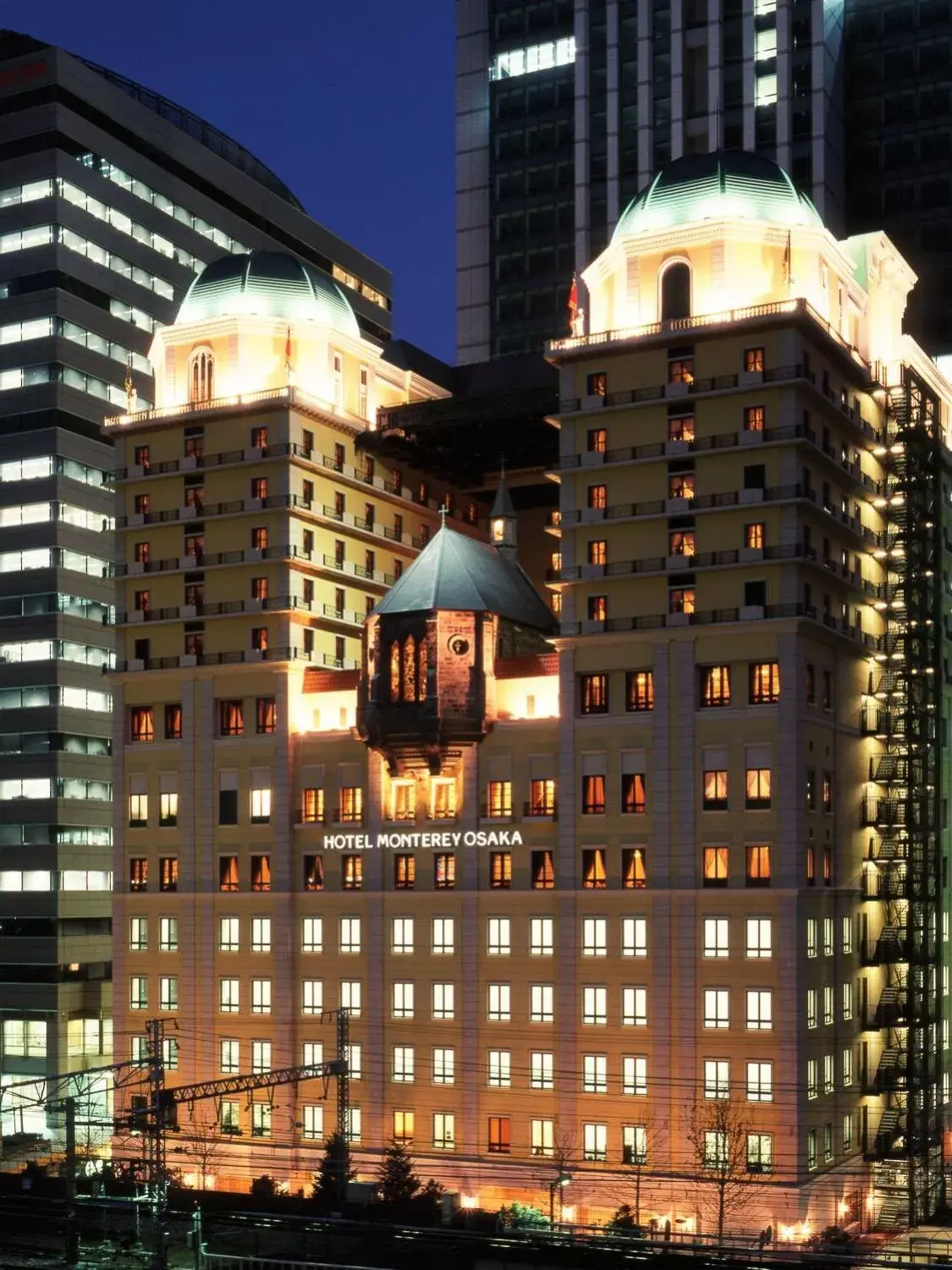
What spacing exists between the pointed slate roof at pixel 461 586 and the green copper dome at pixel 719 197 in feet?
79.9

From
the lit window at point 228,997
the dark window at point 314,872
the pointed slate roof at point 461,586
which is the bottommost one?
the lit window at point 228,997

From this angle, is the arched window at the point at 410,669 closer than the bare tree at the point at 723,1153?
No

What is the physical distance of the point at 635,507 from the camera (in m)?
128

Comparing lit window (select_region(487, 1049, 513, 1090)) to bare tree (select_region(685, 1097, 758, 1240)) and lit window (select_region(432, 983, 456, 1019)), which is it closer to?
lit window (select_region(432, 983, 456, 1019))

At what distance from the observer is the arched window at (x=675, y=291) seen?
130m

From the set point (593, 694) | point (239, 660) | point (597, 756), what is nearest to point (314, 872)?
point (239, 660)

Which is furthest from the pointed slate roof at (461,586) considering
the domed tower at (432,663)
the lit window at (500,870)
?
the lit window at (500,870)

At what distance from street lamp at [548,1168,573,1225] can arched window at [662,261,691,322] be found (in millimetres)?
54309

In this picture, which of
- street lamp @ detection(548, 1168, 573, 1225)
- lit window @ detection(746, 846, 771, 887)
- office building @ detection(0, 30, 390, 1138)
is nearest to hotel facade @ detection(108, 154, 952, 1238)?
lit window @ detection(746, 846, 771, 887)

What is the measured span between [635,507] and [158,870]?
42784 mm

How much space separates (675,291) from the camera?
129875 mm

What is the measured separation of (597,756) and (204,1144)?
3691 centimetres

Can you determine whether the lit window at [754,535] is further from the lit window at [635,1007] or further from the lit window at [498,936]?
the lit window at [498,936]

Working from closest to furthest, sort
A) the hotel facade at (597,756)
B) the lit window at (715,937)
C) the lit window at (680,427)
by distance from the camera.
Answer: the lit window at (715,937) < the hotel facade at (597,756) < the lit window at (680,427)
